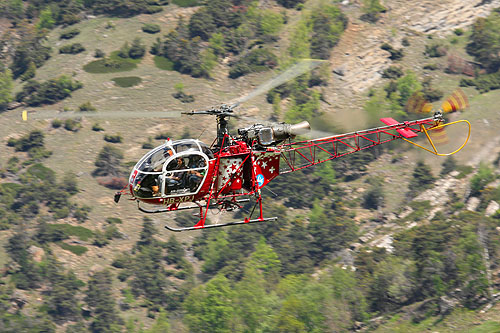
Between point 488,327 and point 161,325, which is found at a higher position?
point 488,327

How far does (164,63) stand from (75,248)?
119 feet

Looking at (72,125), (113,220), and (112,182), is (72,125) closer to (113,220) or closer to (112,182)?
(112,182)

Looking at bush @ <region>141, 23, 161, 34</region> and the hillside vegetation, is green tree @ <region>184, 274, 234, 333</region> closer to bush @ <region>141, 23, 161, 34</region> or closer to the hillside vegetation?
the hillside vegetation

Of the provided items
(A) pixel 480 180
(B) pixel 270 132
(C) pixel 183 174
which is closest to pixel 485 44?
(A) pixel 480 180

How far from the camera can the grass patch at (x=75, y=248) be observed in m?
91.6

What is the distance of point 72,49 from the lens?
119 metres

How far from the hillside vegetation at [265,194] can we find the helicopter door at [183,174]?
3114 cm

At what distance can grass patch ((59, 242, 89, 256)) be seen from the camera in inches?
3605

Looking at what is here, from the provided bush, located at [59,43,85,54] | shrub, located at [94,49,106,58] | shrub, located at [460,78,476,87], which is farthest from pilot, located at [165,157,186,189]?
shrub, located at [460,78,476,87]

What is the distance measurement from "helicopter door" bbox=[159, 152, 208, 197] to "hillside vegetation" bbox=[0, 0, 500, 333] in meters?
31.1

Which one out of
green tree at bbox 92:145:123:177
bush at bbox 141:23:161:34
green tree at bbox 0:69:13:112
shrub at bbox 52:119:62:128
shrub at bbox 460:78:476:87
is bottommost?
green tree at bbox 92:145:123:177

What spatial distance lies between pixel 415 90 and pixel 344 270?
3339 centimetres

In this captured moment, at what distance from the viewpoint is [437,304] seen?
87.2m

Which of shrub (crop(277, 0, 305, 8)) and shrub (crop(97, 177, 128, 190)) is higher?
shrub (crop(277, 0, 305, 8))
